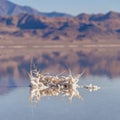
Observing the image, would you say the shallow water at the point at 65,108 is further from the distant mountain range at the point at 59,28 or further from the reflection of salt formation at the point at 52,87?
the distant mountain range at the point at 59,28

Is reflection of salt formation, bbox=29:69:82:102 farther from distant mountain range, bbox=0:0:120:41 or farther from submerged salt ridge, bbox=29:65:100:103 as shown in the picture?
distant mountain range, bbox=0:0:120:41

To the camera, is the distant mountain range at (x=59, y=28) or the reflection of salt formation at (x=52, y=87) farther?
the distant mountain range at (x=59, y=28)

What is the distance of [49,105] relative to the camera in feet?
35.4

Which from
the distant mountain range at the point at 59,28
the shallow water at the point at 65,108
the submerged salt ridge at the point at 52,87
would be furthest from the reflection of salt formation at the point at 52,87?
the distant mountain range at the point at 59,28

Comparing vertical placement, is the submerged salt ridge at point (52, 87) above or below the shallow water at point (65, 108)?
above

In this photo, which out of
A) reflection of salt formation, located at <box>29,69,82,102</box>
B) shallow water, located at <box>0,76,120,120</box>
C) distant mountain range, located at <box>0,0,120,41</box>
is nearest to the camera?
reflection of salt formation, located at <box>29,69,82,102</box>

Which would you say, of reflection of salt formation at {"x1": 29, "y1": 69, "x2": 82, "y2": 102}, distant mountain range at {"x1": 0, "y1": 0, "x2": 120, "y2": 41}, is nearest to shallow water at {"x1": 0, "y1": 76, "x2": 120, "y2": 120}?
reflection of salt formation at {"x1": 29, "y1": 69, "x2": 82, "y2": 102}

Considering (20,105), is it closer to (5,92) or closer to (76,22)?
(5,92)

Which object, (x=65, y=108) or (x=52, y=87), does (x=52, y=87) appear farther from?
(x=65, y=108)

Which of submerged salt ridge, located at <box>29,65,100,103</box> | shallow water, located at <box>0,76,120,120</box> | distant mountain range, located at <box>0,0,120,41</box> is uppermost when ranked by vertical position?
distant mountain range, located at <box>0,0,120,41</box>

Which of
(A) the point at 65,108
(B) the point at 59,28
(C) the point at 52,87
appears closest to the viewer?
(C) the point at 52,87

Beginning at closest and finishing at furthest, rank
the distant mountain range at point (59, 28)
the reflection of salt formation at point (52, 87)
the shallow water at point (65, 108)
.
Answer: the reflection of salt formation at point (52, 87) → the shallow water at point (65, 108) → the distant mountain range at point (59, 28)

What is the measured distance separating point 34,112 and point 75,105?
1.07 metres

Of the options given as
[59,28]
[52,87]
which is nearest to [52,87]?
[52,87]
